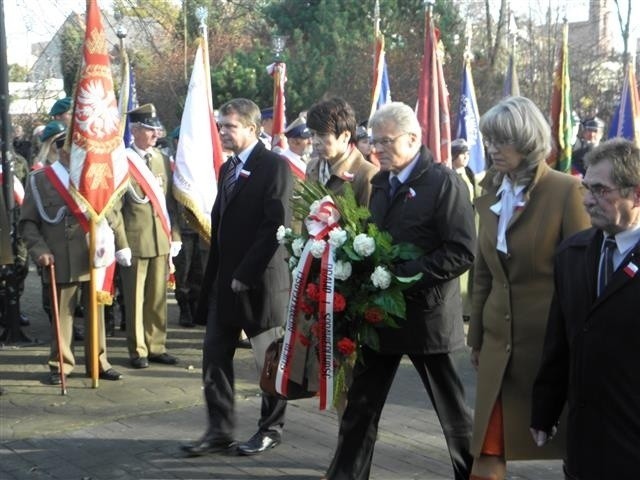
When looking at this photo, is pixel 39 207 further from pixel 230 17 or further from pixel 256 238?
pixel 230 17

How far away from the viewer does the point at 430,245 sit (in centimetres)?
498

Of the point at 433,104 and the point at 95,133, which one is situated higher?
the point at 433,104

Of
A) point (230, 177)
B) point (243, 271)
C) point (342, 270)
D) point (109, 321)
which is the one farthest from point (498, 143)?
point (109, 321)

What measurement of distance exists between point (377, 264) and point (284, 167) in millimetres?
1486

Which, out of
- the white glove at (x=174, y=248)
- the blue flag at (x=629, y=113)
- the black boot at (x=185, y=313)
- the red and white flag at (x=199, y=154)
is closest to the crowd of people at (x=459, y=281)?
the white glove at (x=174, y=248)

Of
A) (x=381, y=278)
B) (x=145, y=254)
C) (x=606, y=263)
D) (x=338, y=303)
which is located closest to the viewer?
(x=606, y=263)

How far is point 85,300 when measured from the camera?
834 centimetres

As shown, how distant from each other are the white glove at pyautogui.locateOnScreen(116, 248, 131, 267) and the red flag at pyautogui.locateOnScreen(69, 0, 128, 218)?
53cm

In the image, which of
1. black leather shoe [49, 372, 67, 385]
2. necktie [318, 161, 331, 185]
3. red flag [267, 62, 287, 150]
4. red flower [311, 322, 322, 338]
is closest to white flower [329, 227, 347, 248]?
red flower [311, 322, 322, 338]

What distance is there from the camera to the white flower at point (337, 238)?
193 inches

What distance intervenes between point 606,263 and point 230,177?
319 cm

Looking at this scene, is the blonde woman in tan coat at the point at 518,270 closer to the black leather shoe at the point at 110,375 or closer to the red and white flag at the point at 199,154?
the black leather shoe at the point at 110,375

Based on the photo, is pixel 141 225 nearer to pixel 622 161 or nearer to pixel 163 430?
pixel 163 430

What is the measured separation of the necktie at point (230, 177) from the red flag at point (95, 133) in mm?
2028
